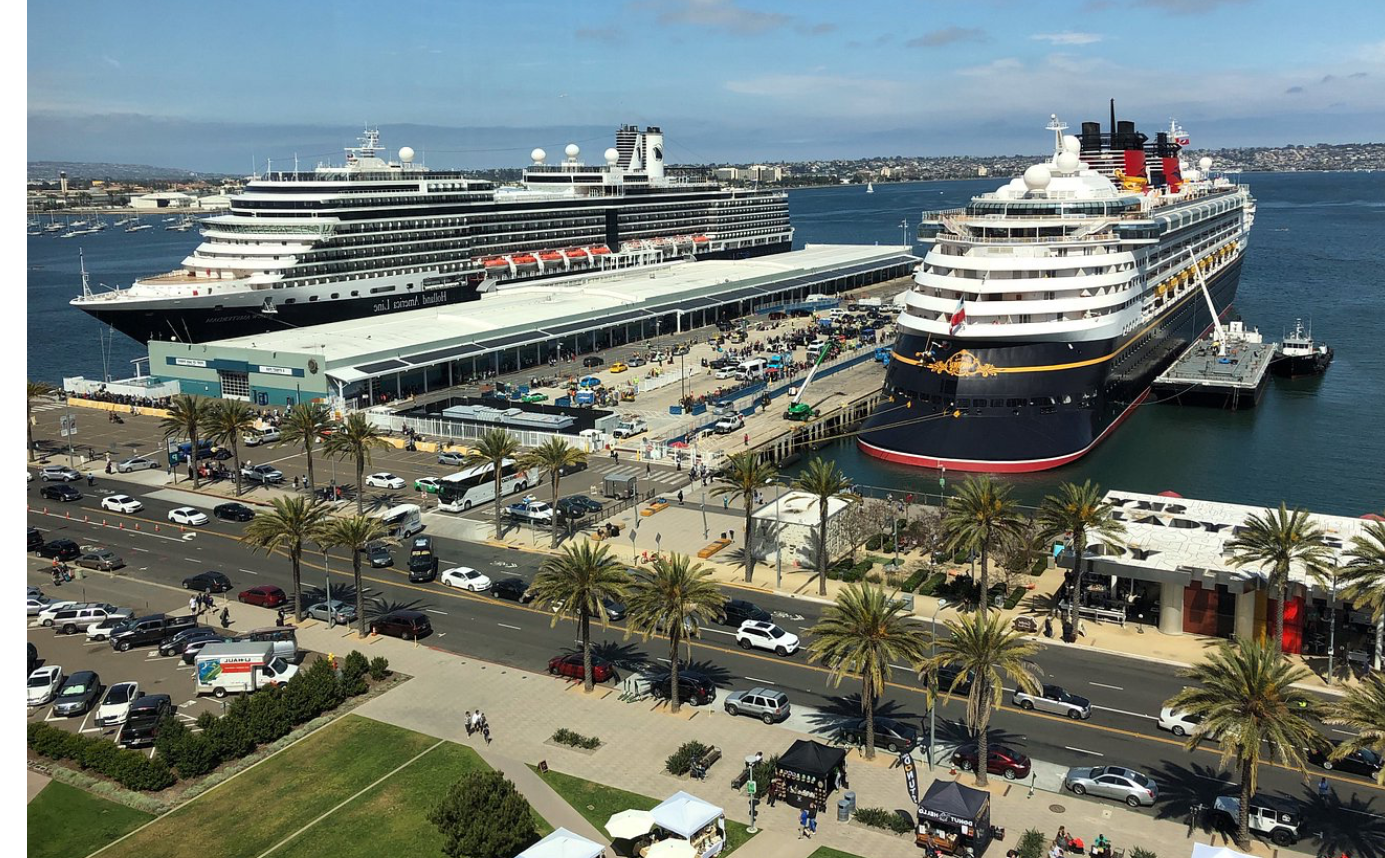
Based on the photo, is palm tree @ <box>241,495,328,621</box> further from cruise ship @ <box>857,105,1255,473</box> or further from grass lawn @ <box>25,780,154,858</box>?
cruise ship @ <box>857,105,1255,473</box>

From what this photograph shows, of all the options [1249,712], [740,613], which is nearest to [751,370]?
[740,613]

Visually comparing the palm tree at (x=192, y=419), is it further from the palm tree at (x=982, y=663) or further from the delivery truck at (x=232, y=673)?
the palm tree at (x=982, y=663)

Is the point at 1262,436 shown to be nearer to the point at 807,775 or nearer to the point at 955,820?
the point at 807,775

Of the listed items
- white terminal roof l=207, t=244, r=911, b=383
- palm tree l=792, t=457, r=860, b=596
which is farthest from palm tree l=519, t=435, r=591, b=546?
white terminal roof l=207, t=244, r=911, b=383

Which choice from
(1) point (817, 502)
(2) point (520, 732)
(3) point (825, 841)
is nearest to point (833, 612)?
(3) point (825, 841)

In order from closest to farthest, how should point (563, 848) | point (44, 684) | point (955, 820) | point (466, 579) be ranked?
point (563, 848)
point (955, 820)
point (44, 684)
point (466, 579)

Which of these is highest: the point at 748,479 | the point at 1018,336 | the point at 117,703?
the point at 1018,336

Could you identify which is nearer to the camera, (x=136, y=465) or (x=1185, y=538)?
(x=1185, y=538)
